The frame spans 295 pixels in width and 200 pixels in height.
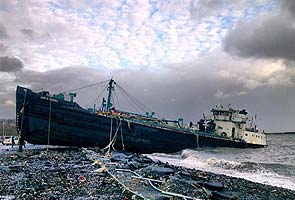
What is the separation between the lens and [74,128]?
30.3 m

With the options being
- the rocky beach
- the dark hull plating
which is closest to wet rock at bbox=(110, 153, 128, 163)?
the rocky beach

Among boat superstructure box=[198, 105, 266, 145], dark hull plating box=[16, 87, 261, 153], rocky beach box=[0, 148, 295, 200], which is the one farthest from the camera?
boat superstructure box=[198, 105, 266, 145]

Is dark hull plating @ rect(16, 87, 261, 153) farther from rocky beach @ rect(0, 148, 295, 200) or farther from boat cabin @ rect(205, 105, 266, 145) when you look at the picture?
rocky beach @ rect(0, 148, 295, 200)

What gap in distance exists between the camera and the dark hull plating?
29.5m

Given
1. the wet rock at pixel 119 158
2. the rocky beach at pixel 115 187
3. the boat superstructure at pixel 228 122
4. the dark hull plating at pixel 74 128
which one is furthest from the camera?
the boat superstructure at pixel 228 122

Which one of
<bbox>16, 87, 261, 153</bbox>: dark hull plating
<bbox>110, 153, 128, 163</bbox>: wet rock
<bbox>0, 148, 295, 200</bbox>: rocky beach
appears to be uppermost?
<bbox>16, 87, 261, 153</bbox>: dark hull plating

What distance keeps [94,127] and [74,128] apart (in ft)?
6.69

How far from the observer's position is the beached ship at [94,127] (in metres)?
29.6

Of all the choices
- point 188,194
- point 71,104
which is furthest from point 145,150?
point 188,194

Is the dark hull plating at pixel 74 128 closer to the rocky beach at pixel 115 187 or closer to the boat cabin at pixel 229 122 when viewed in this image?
the boat cabin at pixel 229 122

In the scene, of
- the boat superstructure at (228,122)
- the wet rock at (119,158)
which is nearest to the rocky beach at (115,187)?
the wet rock at (119,158)

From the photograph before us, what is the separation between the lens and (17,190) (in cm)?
1002

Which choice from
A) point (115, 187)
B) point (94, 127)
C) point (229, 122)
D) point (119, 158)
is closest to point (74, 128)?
point (94, 127)

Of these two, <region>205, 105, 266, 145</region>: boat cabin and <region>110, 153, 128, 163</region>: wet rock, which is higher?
<region>205, 105, 266, 145</region>: boat cabin
